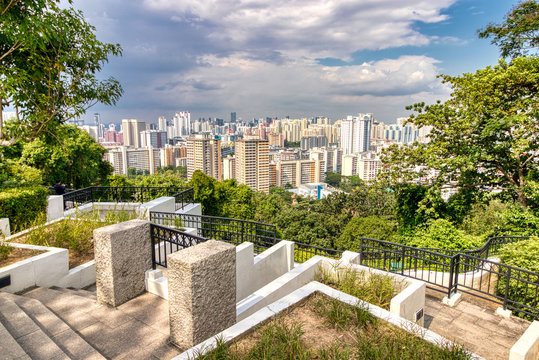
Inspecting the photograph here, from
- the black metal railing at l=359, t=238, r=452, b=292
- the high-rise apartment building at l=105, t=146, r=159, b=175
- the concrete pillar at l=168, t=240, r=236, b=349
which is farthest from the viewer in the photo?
the high-rise apartment building at l=105, t=146, r=159, b=175

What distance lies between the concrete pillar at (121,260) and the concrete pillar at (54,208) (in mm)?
5244

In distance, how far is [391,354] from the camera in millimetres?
2922

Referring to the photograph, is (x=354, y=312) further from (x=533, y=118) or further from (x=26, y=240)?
(x=533, y=118)

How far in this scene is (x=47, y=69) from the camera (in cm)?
793

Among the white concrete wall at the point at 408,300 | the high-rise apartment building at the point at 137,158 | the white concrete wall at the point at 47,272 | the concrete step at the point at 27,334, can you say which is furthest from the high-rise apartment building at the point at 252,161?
the concrete step at the point at 27,334

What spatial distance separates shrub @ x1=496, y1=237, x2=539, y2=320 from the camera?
5.63 meters

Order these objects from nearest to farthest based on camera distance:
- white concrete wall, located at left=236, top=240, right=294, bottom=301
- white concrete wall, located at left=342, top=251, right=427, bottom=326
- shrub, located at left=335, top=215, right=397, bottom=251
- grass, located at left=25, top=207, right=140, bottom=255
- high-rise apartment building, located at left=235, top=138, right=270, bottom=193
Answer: white concrete wall, located at left=342, top=251, right=427, bottom=326 → white concrete wall, located at left=236, top=240, right=294, bottom=301 → grass, located at left=25, top=207, right=140, bottom=255 → shrub, located at left=335, top=215, right=397, bottom=251 → high-rise apartment building, located at left=235, top=138, right=270, bottom=193

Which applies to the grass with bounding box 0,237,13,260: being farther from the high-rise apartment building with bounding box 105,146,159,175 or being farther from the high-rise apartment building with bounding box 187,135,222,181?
the high-rise apartment building with bounding box 105,146,159,175

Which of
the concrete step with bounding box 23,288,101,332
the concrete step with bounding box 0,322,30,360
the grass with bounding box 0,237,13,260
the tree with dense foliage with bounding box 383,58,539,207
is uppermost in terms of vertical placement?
the tree with dense foliage with bounding box 383,58,539,207

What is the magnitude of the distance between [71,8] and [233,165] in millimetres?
117157

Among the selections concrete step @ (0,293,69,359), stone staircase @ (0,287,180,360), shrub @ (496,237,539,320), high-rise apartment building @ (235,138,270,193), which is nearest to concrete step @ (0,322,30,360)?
stone staircase @ (0,287,180,360)

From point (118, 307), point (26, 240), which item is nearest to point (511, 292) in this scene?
point (118, 307)

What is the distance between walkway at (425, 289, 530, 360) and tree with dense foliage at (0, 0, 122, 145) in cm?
972

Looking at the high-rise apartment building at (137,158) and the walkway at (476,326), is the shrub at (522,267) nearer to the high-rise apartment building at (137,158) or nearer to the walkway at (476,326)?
the walkway at (476,326)
